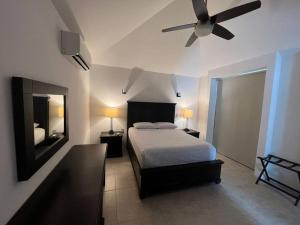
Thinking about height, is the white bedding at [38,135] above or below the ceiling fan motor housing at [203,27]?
below

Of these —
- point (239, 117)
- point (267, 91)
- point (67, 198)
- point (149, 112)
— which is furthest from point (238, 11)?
point (149, 112)

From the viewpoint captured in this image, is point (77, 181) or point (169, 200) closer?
point (77, 181)

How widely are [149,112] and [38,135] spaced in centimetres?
289

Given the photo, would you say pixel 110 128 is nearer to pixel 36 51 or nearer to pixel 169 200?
pixel 169 200

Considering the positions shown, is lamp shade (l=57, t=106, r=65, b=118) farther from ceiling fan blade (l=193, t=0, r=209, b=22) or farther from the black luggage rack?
the black luggage rack

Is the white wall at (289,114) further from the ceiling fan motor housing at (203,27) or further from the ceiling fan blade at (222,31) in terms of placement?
the ceiling fan motor housing at (203,27)

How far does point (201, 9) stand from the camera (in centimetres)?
146

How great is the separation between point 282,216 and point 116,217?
2151mm

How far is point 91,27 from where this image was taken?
1841 millimetres

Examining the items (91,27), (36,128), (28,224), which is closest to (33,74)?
(36,128)

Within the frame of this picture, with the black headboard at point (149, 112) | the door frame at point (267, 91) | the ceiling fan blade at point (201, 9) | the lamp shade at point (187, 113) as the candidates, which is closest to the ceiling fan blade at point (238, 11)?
the ceiling fan blade at point (201, 9)

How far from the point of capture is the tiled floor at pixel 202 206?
65.0 inches

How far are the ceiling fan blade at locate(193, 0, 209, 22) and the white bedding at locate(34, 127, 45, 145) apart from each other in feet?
6.24

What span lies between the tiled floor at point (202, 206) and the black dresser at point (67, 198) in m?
0.75
